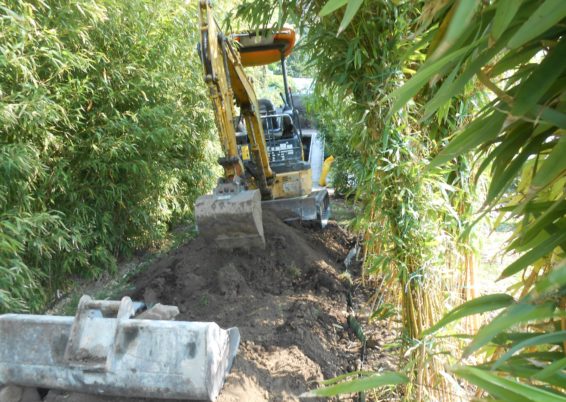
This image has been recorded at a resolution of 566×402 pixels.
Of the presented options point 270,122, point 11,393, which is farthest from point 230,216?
point 270,122

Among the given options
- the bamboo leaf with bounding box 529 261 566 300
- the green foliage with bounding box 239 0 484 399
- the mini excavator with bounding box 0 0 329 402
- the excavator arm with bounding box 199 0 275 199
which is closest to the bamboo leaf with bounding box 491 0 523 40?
the bamboo leaf with bounding box 529 261 566 300

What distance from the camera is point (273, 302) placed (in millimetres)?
4398

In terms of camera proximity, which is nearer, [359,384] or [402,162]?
[359,384]

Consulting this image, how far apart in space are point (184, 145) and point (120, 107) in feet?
4.90

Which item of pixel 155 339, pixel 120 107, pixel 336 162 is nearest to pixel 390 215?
pixel 155 339

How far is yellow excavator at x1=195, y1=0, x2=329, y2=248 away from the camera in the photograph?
4906 millimetres

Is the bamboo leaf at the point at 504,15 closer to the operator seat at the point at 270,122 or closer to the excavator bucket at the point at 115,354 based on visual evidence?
the excavator bucket at the point at 115,354

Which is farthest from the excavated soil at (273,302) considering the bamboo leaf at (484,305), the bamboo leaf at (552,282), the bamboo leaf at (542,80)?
the bamboo leaf at (542,80)

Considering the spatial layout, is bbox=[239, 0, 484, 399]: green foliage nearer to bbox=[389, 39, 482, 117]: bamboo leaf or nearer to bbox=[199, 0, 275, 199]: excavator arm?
bbox=[389, 39, 482, 117]: bamboo leaf

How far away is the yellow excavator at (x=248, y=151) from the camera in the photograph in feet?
16.1

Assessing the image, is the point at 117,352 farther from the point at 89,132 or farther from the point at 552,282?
the point at 89,132

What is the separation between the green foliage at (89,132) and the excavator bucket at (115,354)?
2.52ft

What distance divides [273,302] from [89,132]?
9.54ft

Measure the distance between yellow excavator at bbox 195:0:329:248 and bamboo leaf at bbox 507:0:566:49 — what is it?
3.00 metres
